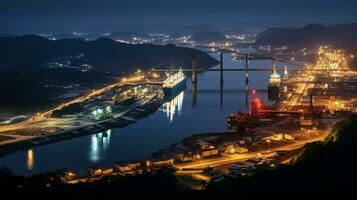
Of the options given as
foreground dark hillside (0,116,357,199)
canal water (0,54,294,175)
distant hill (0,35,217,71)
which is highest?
distant hill (0,35,217,71)

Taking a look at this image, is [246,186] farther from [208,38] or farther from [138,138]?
[208,38]

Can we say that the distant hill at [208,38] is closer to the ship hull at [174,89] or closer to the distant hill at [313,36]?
the distant hill at [313,36]

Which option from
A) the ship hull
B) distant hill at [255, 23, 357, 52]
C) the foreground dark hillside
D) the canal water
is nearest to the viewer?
the foreground dark hillside

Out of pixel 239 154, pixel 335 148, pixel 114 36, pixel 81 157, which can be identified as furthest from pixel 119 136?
pixel 114 36

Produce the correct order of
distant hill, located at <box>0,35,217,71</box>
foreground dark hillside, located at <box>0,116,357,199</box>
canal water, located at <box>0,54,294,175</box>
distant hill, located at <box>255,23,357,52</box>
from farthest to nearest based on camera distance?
distant hill, located at <box>255,23,357,52</box> < distant hill, located at <box>0,35,217,71</box> < canal water, located at <box>0,54,294,175</box> < foreground dark hillside, located at <box>0,116,357,199</box>

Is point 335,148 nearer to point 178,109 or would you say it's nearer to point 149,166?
point 149,166

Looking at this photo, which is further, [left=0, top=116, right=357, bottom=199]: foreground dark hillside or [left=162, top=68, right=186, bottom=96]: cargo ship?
[left=162, top=68, right=186, bottom=96]: cargo ship

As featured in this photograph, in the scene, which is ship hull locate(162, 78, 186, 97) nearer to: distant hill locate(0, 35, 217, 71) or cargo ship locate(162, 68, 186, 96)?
cargo ship locate(162, 68, 186, 96)

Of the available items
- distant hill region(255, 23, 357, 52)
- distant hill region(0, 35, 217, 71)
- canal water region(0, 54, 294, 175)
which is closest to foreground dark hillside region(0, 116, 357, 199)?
canal water region(0, 54, 294, 175)

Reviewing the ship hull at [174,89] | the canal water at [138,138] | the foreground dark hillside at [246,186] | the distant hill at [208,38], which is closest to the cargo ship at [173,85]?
the ship hull at [174,89]
